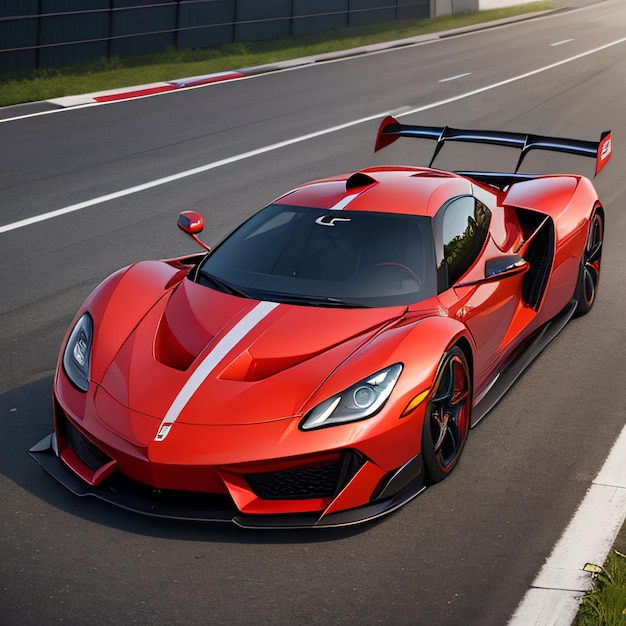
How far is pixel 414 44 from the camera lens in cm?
2888

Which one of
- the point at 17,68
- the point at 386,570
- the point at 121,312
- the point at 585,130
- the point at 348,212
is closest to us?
the point at 386,570

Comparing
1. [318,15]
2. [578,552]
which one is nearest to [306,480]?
[578,552]

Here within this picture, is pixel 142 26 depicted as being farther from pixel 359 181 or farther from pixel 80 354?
pixel 80 354

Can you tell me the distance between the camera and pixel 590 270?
791cm

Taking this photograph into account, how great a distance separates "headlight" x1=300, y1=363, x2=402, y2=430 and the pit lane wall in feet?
107

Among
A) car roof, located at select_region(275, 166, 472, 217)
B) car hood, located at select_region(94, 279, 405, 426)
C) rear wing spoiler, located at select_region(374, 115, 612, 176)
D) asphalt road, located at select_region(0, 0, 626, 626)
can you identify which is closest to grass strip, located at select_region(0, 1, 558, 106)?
asphalt road, located at select_region(0, 0, 626, 626)

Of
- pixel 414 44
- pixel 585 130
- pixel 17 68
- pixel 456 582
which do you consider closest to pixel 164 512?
pixel 456 582

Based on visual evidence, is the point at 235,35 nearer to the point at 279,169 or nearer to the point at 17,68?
the point at 17,68

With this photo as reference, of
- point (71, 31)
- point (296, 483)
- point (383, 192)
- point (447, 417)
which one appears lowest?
point (296, 483)

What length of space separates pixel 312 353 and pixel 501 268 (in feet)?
4.52

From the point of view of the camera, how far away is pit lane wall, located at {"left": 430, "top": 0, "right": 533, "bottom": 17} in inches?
1407

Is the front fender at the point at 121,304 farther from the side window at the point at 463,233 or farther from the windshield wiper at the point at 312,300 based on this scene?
the side window at the point at 463,233

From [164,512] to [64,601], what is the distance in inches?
22.6

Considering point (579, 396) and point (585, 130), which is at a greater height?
point (585, 130)
